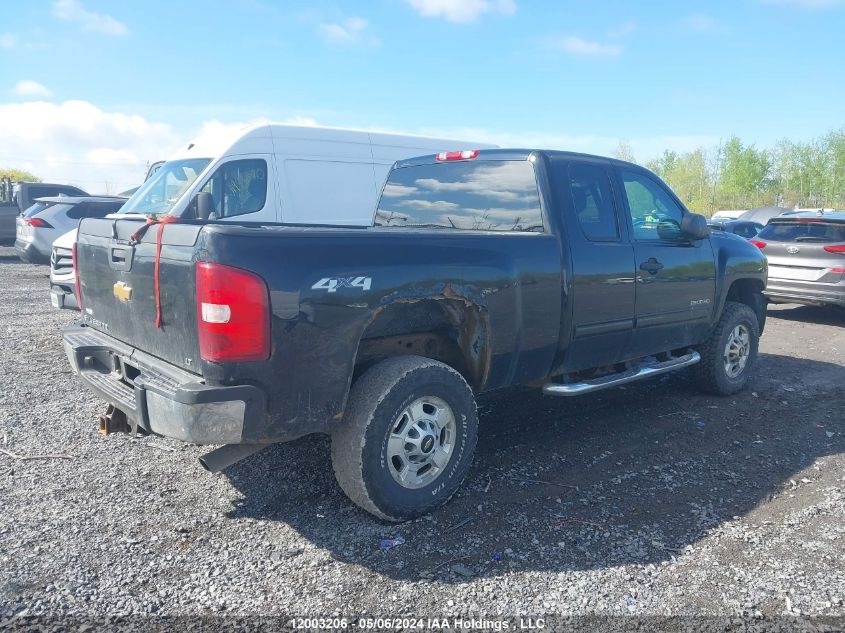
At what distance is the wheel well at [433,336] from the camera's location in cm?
362

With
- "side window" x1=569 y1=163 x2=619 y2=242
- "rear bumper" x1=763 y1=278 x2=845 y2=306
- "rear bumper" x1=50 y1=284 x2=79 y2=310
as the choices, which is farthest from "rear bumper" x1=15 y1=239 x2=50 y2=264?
"rear bumper" x1=763 y1=278 x2=845 y2=306

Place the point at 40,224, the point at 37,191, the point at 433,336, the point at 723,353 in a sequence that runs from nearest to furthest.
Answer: the point at 433,336 → the point at 723,353 → the point at 40,224 → the point at 37,191

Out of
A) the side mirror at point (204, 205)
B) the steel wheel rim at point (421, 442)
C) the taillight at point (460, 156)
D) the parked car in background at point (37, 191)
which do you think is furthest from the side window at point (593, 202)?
the parked car in background at point (37, 191)

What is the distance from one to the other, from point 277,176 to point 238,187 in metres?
0.55

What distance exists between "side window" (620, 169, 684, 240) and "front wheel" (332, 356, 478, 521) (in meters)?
2.20

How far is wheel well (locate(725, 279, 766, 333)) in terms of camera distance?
6281mm

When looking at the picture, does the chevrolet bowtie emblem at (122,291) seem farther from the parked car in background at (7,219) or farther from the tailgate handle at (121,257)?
the parked car in background at (7,219)

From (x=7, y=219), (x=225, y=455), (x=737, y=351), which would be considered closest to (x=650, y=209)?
(x=737, y=351)

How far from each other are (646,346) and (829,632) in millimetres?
2617

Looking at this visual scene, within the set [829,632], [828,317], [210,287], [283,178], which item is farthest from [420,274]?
[828,317]

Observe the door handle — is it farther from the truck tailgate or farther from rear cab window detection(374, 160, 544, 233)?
the truck tailgate

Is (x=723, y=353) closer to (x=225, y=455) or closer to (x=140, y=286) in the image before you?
(x=225, y=455)

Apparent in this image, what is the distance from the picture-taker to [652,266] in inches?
192

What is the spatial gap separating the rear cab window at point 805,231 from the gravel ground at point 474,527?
562cm
